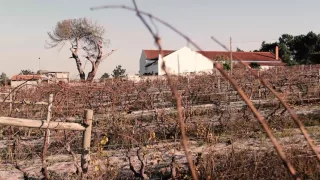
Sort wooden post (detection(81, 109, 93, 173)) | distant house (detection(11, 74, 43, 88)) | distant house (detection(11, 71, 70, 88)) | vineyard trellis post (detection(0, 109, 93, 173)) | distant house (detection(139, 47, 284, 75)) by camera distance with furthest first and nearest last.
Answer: distant house (detection(139, 47, 284, 75)), distant house (detection(11, 71, 70, 88)), distant house (detection(11, 74, 43, 88)), wooden post (detection(81, 109, 93, 173)), vineyard trellis post (detection(0, 109, 93, 173))

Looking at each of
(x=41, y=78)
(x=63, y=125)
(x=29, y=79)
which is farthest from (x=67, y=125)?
(x=41, y=78)

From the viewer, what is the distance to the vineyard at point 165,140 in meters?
4.49

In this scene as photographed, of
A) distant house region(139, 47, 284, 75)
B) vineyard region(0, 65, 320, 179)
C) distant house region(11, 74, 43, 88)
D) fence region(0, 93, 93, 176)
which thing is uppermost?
distant house region(139, 47, 284, 75)

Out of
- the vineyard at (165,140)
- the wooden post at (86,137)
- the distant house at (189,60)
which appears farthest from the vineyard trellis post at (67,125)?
the distant house at (189,60)

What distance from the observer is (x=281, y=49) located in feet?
187

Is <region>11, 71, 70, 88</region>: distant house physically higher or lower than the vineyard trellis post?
higher

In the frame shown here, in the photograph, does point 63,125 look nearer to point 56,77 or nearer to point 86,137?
point 86,137

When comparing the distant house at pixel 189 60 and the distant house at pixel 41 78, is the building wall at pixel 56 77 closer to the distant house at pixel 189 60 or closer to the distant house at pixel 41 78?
the distant house at pixel 41 78

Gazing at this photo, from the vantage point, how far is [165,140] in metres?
6.74

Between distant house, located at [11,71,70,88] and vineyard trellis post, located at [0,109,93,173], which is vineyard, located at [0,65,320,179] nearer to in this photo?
vineyard trellis post, located at [0,109,93,173]

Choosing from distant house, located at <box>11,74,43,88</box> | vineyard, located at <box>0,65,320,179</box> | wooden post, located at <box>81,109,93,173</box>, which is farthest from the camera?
distant house, located at <box>11,74,43,88</box>

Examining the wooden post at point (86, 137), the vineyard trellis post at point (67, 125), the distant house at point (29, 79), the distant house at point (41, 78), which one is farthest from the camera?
the distant house at point (41, 78)

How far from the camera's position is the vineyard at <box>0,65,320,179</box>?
449 centimetres

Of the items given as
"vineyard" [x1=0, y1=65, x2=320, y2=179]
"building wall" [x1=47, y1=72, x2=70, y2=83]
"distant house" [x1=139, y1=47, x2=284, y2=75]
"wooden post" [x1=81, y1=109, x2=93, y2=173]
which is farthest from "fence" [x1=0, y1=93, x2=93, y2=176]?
"distant house" [x1=139, y1=47, x2=284, y2=75]
